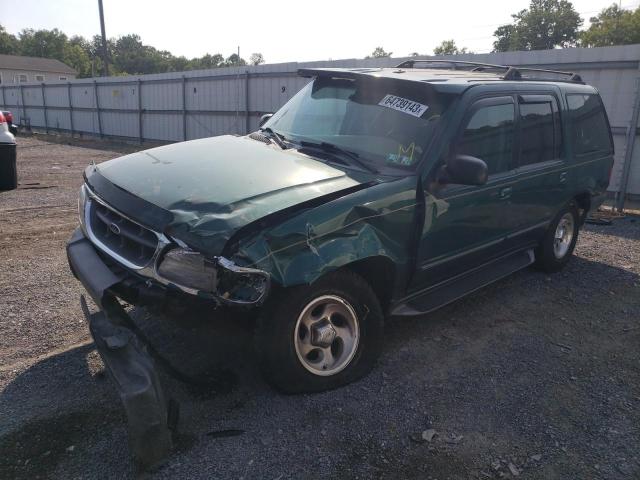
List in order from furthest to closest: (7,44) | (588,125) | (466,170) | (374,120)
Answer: (7,44)
(588,125)
(374,120)
(466,170)

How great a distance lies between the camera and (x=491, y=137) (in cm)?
402

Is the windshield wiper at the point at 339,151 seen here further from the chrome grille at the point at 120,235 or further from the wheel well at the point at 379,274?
the chrome grille at the point at 120,235

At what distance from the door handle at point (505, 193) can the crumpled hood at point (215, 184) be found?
4.69 ft

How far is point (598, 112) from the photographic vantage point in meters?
5.72

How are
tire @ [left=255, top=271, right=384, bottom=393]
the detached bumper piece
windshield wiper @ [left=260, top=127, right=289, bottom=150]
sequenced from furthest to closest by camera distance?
1. windshield wiper @ [left=260, top=127, right=289, bottom=150]
2. tire @ [left=255, top=271, right=384, bottom=393]
3. the detached bumper piece

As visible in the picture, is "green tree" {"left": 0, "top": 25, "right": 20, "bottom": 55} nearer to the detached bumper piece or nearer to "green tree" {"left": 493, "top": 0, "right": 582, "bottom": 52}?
"green tree" {"left": 493, "top": 0, "right": 582, "bottom": 52}

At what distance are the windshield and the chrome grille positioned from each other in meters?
1.51

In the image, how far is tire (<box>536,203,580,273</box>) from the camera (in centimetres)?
534

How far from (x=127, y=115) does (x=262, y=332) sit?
21463 millimetres

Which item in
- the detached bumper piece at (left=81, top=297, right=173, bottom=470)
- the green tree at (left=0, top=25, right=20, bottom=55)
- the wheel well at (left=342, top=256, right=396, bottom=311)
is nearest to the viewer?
the detached bumper piece at (left=81, top=297, right=173, bottom=470)

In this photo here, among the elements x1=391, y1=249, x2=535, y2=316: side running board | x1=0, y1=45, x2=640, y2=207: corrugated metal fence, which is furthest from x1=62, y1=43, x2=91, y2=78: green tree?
x1=391, y1=249, x2=535, y2=316: side running board

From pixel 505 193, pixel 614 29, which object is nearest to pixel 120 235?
pixel 505 193

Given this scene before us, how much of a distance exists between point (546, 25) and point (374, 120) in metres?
83.6

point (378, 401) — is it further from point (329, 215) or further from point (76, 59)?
point (76, 59)
